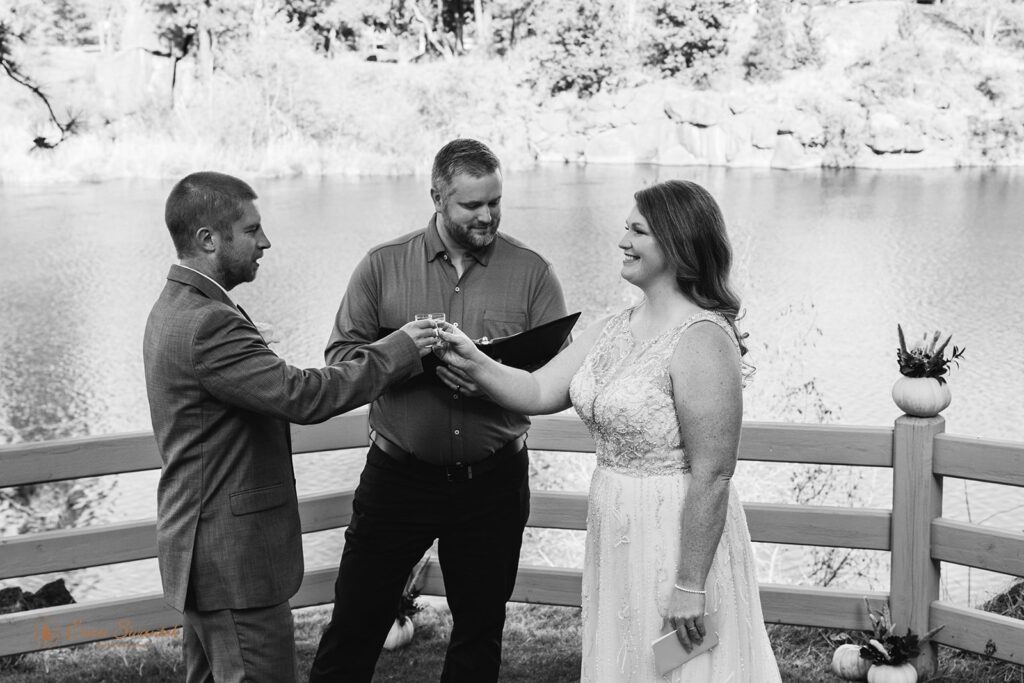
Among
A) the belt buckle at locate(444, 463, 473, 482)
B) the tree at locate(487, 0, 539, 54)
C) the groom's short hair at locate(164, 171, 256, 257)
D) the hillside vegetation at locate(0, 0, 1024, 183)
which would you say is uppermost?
the tree at locate(487, 0, 539, 54)

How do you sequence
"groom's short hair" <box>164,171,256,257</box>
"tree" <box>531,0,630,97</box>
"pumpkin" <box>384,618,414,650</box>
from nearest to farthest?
"groom's short hair" <box>164,171,256,257</box> → "pumpkin" <box>384,618,414,650</box> → "tree" <box>531,0,630,97</box>

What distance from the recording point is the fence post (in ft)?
11.4

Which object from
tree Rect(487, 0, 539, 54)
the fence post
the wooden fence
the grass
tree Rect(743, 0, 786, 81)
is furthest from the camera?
tree Rect(487, 0, 539, 54)

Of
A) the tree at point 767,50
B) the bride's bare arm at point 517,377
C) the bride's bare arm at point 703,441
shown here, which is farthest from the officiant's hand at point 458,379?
the tree at point 767,50

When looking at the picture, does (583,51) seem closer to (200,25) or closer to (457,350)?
(200,25)

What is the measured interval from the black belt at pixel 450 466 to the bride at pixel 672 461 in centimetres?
52

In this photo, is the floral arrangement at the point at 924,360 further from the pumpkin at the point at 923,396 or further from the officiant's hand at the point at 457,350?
the officiant's hand at the point at 457,350

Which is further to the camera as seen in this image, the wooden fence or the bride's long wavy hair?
the wooden fence

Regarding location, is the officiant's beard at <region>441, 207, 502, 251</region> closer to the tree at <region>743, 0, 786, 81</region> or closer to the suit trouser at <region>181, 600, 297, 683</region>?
the suit trouser at <region>181, 600, 297, 683</region>

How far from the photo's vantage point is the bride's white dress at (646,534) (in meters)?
2.40

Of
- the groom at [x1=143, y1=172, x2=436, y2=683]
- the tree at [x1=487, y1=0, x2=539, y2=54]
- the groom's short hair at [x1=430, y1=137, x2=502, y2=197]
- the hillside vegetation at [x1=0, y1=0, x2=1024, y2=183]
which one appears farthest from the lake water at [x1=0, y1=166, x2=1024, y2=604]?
the tree at [x1=487, y1=0, x2=539, y2=54]

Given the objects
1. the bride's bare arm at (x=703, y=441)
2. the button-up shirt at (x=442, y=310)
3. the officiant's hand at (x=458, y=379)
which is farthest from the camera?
the button-up shirt at (x=442, y=310)

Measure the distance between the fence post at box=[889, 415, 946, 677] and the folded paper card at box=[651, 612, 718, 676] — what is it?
1.36 m

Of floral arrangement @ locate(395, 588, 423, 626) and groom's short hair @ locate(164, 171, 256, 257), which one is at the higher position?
groom's short hair @ locate(164, 171, 256, 257)
